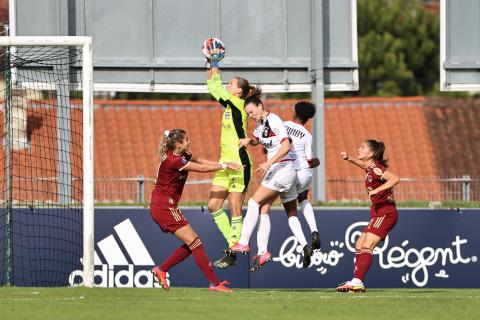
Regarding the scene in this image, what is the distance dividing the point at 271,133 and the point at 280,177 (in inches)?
22.9

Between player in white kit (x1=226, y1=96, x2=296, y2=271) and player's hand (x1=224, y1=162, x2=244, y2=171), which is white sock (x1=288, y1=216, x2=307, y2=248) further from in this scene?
player's hand (x1=224, y1=162, x2=244, y2=171)

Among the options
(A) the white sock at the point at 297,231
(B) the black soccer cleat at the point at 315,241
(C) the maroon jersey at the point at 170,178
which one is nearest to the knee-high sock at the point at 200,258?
(C) the maroon jersey at the point at 170,178

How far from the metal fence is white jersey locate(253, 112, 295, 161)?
3.73 m

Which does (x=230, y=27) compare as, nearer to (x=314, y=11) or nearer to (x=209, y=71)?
(x=314, y=11)

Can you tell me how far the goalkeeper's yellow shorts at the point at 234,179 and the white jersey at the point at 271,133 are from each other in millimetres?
388

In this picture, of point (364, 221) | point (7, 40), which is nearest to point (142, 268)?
point (364, 221)

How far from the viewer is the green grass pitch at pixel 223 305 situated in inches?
502

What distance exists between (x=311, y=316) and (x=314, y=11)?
883 centimetres

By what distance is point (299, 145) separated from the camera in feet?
55.7

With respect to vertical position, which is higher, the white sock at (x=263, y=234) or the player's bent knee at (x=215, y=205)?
the player's bent knee at (x=215, y=205)

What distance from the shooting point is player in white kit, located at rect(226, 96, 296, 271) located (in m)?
16.3

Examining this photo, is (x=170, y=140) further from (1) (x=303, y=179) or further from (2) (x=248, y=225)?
(1) (x=303, y=179)

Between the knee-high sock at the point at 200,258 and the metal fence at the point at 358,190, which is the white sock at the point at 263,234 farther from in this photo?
the metal fence at the point at 358,190

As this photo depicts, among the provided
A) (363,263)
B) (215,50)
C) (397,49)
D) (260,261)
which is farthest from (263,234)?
(397,49)
